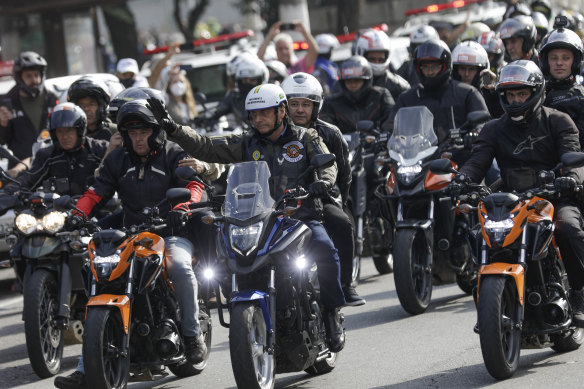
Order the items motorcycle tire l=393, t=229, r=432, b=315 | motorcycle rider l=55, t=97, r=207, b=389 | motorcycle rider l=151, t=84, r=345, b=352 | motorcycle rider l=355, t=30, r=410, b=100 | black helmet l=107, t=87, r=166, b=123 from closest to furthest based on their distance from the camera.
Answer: motorcycle rider l=151, t=84, r=345, b=352
motorcycle rider l=55, t=97, r=207, b=389
black helmet l=107, t=87, r=166, b=123
motorcycle tire l=393, t=229, r=432, b=315
motorcycle rider l=355, t=30, r=410, b=100

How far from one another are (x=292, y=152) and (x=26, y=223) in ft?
7.41

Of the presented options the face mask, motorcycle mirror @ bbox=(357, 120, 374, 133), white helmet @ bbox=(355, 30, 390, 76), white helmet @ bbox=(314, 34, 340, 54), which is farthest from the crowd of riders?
white helmet @ bbox=(314, 34, 340, 54)

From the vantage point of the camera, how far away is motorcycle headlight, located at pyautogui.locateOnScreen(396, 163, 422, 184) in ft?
35.4

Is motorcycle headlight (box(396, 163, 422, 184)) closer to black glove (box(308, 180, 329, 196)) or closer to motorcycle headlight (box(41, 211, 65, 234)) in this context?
motorcycle headlight (box(41, 211, 65, 234))

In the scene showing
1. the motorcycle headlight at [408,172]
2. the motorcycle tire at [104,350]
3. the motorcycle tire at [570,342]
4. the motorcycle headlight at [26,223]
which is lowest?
the motorcycle tire at [570,342]

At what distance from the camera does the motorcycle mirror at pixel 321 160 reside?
7898mm

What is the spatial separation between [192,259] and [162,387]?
33.7 inches

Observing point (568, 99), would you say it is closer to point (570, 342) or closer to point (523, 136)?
point (523, 136)

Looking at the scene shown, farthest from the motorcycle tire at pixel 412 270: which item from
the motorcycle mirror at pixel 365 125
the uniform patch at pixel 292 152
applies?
the uniform patch at pixel 292 152

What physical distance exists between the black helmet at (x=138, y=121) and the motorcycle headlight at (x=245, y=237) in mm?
1336

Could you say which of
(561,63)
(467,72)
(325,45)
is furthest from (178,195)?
(325,45)

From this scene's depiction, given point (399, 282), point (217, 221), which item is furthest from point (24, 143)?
point (217, 221)

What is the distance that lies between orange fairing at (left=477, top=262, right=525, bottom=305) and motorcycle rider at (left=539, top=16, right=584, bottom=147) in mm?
2484

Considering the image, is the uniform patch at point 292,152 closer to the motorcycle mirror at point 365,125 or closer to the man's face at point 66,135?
the man's face at point 66,135
